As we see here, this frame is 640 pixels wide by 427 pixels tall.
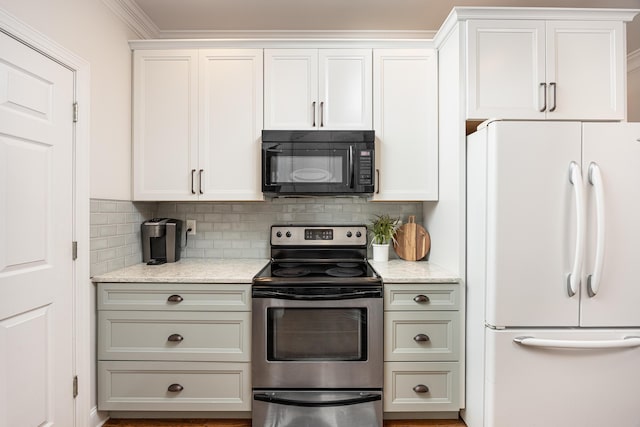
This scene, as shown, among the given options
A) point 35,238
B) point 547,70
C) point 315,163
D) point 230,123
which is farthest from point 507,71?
point 35,238

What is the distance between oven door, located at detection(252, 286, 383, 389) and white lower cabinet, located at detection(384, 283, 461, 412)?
0.08m

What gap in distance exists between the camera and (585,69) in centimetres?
206

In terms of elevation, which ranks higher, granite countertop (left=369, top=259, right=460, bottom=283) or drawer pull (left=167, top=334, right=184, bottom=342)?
granite countertop (left=369, top=259, right=460, bottom=283)

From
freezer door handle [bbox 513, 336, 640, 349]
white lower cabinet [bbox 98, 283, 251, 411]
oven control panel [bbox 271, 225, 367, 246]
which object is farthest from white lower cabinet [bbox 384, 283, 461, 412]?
white lower cabinet [bbox 98, 283, 251, 411]

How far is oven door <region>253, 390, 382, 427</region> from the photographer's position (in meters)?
1.95

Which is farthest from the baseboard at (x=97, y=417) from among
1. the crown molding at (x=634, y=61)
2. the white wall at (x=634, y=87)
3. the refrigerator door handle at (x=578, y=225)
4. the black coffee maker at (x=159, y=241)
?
the crown molding at (x=634, y=61)

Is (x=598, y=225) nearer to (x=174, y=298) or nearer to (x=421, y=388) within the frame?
(x=421, y=388)

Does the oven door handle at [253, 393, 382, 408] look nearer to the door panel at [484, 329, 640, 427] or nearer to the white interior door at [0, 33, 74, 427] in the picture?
the door panel at [484, 329, 640, 427]

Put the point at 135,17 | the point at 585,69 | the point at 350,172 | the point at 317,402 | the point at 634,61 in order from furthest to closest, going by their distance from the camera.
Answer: the point at 634,61 < the point at 135,17 < the point at 350,172 < the point at 585,69 < the point at 317,402

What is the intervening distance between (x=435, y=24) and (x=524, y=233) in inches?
68.8

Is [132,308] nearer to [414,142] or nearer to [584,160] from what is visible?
[414,142]

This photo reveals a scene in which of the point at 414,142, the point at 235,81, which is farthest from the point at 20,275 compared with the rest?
the point at 414,142

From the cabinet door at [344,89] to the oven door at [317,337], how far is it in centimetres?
110

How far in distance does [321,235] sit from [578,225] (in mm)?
1531
